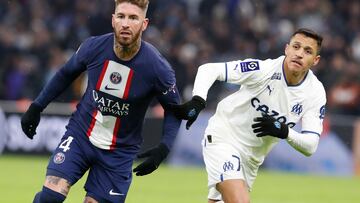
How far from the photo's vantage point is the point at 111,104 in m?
8.41

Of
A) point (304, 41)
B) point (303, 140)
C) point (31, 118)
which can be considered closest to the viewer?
point (31, 118)

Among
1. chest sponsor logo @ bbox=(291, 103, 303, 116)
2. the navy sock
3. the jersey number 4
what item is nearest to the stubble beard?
the jersey number 4

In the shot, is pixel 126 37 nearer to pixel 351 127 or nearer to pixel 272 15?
pixel 351 127

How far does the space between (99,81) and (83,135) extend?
1.64ft

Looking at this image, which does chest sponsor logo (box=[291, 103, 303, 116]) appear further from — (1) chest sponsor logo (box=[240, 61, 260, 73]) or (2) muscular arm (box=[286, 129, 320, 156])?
(1) chest sponsor logo (box=[240, 61, 260, 73])

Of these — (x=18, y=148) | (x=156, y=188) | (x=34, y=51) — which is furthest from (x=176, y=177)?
(x=34, y=51)

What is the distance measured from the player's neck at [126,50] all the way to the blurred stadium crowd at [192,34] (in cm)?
1165

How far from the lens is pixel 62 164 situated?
8273 millimetres

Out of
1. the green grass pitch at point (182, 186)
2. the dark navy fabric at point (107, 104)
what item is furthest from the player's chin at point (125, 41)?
the green grass pitch at point (182, 186)

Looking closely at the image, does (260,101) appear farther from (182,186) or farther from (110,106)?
(182,186)

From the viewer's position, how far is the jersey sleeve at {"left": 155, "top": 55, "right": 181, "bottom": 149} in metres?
8.35

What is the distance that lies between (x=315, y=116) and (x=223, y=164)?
0.95 metres

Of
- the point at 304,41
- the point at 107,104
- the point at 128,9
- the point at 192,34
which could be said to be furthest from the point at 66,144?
the point at 192,34

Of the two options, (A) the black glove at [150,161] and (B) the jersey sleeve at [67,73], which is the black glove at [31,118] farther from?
(A) the black glove at [150,161]
